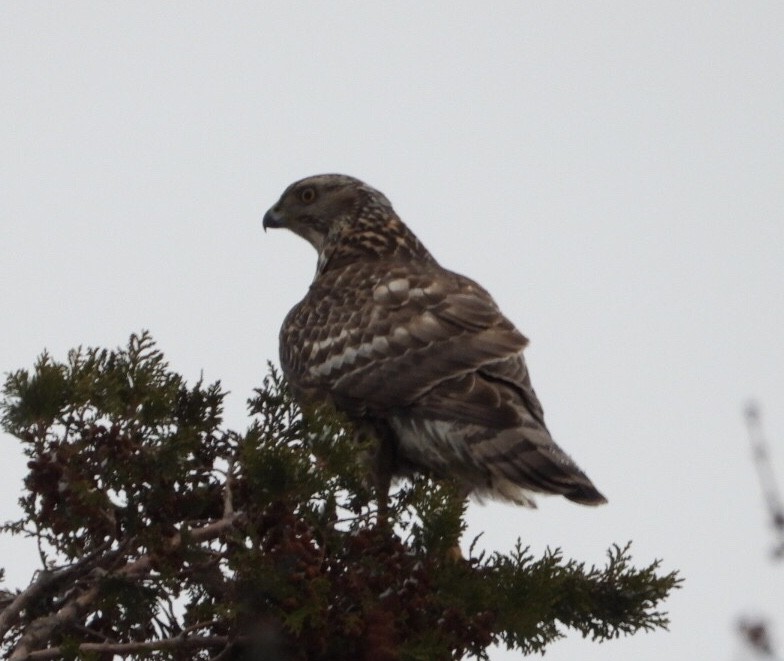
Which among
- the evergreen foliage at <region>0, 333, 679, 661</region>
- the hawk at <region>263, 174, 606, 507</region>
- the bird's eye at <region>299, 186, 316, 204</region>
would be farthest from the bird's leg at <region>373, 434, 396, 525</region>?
the bird's eye at <region>299, 186, 316, 204</region>

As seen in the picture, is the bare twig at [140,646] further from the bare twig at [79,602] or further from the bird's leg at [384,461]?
the bird's leg at [384,461]

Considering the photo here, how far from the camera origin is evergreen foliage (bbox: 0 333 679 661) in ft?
10.9

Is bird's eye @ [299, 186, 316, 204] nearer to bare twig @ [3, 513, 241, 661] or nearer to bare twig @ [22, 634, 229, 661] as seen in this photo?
bare twig @ [3, 513, 241, 661]

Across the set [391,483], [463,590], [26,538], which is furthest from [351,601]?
[391,483]

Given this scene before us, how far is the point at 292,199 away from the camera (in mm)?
7809

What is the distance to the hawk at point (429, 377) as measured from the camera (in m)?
5.14

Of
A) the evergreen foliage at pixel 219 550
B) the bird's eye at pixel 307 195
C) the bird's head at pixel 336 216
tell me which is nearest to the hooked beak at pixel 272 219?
the bird's head at pixel 336 216

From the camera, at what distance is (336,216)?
25.5ft

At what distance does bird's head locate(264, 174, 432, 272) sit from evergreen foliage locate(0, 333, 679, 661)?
369 cm

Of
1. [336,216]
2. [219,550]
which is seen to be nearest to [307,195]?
[336,216]

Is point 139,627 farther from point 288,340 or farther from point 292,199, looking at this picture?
point 292,199

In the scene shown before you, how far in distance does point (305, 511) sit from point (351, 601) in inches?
13.0

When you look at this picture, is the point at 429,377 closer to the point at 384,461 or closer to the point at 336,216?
the point at 384,461

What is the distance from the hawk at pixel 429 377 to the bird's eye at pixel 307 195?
1088 millimetres
